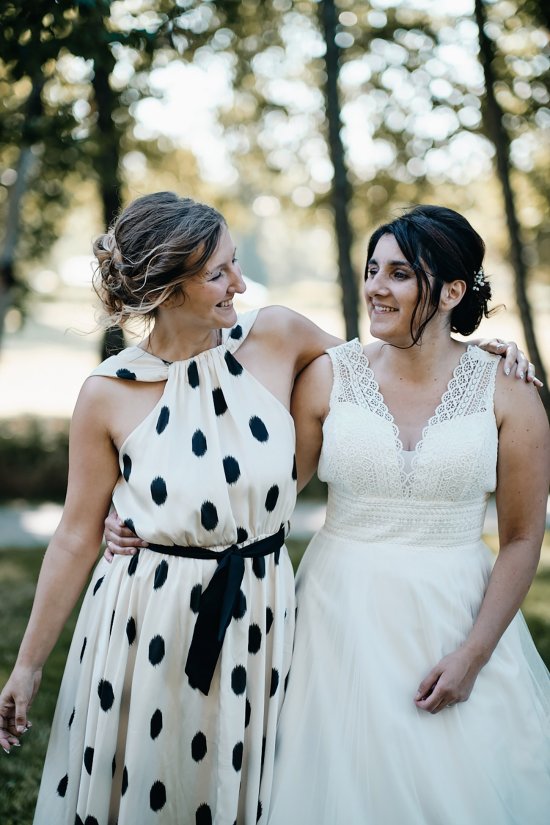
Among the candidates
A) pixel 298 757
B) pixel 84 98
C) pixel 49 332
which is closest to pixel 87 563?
pixel 298 757

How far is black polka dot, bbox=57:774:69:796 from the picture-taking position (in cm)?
291

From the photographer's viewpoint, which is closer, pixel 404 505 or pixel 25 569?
pixel 404 505

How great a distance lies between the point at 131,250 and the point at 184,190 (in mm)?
12697

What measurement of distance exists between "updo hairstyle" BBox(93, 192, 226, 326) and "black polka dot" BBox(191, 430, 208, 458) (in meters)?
0.42

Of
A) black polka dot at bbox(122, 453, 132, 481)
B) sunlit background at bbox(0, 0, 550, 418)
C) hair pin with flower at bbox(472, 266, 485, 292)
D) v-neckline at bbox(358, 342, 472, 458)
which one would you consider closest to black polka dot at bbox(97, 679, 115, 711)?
black polka dot at bbox(122, 453, 132, 481)

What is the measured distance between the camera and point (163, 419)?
2.77m

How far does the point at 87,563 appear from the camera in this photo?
115 inches

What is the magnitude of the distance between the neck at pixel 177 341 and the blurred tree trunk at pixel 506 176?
920cm

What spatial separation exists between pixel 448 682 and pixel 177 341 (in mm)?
1383

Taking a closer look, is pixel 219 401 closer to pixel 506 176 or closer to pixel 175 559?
pixel 175 559

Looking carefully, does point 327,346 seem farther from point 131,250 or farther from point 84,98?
point 84,98

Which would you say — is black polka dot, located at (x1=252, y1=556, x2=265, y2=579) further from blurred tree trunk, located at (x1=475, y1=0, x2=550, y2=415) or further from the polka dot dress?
blurred tree trunk, located at (x1=475, y1=0, x2=550, y2=415)

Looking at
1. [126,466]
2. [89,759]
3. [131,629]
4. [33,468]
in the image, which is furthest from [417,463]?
[33,468]

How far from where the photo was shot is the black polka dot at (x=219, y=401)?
2797 millimetres
